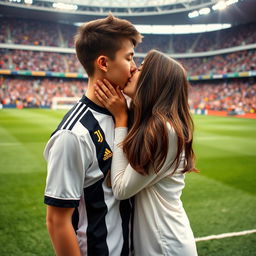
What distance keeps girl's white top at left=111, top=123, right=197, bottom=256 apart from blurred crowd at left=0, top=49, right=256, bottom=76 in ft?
129

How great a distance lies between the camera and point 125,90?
1.89m

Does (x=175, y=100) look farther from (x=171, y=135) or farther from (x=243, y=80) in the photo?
(x=243, y=80)

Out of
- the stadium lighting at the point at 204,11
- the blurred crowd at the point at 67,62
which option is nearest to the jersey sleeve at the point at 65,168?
the stadium lighting at the point at 204,11

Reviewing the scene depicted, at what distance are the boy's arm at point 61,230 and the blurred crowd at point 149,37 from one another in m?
41.3

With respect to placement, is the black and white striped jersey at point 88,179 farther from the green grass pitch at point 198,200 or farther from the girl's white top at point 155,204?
the green grass pitch at point 198,200

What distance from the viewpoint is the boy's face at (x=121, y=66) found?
5.93 feet

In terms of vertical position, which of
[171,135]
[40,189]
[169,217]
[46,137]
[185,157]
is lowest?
[46,137]

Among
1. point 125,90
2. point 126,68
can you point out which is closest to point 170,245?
point 125,90

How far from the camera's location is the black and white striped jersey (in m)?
1.56

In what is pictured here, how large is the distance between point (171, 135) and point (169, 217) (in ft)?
1.71

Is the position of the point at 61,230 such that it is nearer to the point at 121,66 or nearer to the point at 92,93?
the point at 92,93

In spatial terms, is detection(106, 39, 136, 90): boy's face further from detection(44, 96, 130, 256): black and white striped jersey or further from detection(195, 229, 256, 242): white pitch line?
detection(195, 229, 256, 242): white pitch line

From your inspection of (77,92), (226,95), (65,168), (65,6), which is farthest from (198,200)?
(77,92)

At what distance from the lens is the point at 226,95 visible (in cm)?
3984
